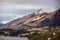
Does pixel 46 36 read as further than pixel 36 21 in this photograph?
No

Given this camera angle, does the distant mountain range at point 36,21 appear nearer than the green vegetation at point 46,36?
No

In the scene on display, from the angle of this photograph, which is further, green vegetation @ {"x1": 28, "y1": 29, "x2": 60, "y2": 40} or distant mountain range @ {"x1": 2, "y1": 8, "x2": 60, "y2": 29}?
distant mountain range @ {"x1": 2, "y1": 8, "x2": 60, "y2": 29}

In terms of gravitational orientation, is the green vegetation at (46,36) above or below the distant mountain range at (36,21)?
below

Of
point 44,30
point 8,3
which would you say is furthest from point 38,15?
point 8,3

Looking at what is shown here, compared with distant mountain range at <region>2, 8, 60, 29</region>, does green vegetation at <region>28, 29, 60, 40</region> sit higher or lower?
lower

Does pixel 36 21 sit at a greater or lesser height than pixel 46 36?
greater

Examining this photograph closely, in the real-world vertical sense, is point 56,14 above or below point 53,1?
below

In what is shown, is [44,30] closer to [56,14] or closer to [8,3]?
[56,14]

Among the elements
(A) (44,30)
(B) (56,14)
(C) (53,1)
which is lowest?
(A) (44,30)
